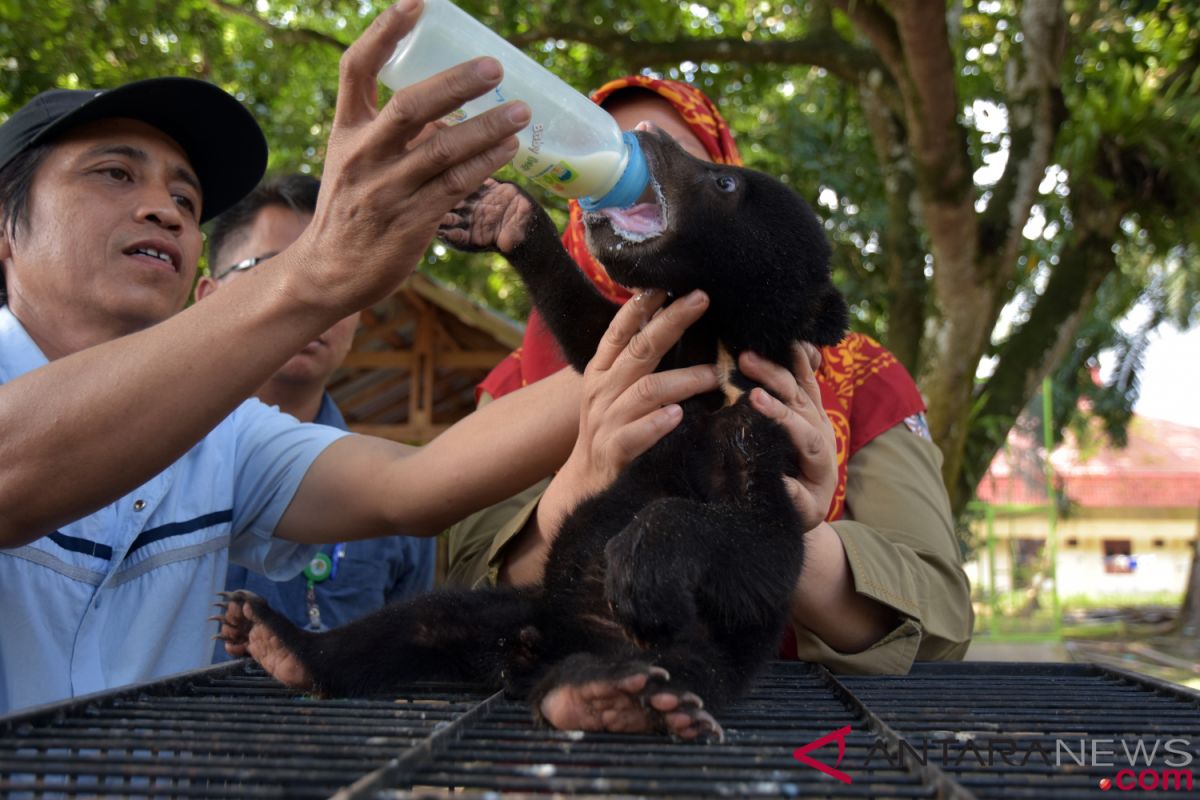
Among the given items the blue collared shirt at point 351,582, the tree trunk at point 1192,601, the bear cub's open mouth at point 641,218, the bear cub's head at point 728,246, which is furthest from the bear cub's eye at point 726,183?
the tree trunk at point 1192,601

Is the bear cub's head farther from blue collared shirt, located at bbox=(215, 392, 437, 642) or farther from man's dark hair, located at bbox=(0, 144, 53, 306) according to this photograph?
blue collared shirt, located at bbox=(215, 392, 437, 642)

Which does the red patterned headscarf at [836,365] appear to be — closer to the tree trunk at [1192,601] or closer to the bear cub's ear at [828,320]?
the bear cub's ear at [828,320]

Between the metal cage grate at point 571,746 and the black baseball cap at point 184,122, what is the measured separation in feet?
4.48

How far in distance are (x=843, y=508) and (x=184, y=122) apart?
2.09 meters

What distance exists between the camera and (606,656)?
6.48 feet

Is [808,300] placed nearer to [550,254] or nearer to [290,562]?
[550,254]

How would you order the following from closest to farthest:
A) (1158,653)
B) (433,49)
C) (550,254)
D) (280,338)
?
(280,338)
(433,49)
(550,254)
(1158,653)

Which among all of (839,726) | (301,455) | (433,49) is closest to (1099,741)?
(839,726)

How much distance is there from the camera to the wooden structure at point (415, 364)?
8531mm

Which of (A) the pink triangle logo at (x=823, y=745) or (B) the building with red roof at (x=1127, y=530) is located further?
(B) the building with red roof at (x=1127, y=530)

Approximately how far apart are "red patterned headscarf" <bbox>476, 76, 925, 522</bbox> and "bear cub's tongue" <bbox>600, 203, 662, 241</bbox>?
0.30 metres

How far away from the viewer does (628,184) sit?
2.23m

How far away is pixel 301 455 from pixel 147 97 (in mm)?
992

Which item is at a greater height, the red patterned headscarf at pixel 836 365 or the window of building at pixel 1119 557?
the red patterned headscarf at pixel 836 365
